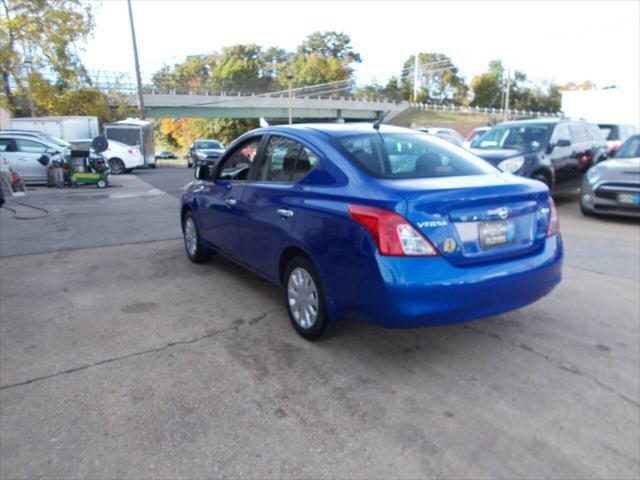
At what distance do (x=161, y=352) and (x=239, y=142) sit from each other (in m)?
2.32

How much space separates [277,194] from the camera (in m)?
4.17

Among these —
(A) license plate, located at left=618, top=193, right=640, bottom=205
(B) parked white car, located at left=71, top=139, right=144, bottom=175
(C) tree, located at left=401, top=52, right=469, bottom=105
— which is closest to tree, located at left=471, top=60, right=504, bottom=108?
(C) tree, located at left=401, top=52, right=469, bottom=105

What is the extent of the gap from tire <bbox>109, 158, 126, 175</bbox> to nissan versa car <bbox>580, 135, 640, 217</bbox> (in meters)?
19.2

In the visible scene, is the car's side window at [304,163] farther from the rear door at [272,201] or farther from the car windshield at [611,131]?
the car windshield at [611,131]

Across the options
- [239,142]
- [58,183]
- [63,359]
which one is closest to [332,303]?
[63,359]

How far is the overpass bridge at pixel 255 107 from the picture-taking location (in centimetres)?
4767

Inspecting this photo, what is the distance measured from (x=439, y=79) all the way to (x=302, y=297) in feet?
371

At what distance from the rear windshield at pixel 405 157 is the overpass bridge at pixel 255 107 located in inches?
1685

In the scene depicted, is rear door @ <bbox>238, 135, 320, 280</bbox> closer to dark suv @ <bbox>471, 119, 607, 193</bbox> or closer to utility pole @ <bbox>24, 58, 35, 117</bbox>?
dark suv @ <bbox>471, 119, 607, 193</bbox>

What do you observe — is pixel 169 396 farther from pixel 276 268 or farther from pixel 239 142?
pixel 239 142

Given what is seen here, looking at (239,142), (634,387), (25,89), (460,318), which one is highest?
(25,89)

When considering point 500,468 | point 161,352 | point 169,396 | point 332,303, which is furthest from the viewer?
point 161,352

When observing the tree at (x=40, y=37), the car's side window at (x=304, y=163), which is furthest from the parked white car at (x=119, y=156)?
the car's side window at (x=304, y=163)

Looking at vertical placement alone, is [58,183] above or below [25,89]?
below
